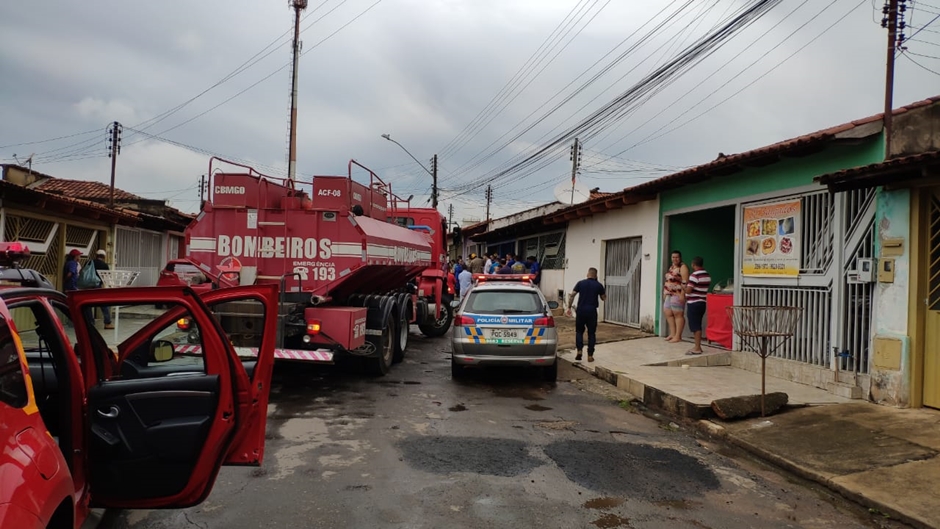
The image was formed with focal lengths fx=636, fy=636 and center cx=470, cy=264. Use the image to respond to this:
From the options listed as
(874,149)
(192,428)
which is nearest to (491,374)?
(874,149)

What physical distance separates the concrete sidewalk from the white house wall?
3.79 meters

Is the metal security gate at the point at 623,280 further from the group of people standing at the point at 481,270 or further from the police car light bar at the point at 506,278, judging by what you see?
the police car light bar at the point at 506,278

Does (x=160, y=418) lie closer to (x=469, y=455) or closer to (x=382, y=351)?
(x=469, y=455)

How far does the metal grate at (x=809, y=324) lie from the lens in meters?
8.66

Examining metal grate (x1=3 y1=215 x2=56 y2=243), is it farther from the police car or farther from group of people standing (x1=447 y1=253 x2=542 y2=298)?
the police car

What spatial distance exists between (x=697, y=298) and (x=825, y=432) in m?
4.83

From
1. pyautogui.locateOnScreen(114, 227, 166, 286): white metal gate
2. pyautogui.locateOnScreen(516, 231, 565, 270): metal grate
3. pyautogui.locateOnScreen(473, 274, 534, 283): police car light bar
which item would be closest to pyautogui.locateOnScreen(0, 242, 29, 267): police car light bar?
pyautogui.locateOnScreen(473, 274, 534, 283): police car light bar

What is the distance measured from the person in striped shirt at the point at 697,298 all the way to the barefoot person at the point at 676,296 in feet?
1.72

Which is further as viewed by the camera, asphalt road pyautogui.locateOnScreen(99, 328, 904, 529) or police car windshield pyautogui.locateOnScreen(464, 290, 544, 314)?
police car windshield pyautogui.locateOnScreen(464, 290, 544, 314)

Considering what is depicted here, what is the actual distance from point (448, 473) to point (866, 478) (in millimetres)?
3388

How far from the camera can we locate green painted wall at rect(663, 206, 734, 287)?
44.8 feet

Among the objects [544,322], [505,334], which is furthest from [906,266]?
[505,334]

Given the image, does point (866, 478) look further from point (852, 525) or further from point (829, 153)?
point (829, 153)

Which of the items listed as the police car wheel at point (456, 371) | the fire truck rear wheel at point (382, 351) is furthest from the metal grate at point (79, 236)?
the police car wheel at point (456, 371)
